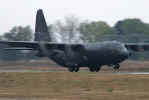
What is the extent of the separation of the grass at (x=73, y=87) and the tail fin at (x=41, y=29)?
53.4 ft

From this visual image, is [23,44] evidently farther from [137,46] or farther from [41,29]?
[137,46]

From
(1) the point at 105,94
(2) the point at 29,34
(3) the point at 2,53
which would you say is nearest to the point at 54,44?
(1) the point at 105,94

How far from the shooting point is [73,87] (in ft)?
122

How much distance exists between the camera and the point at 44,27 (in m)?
60.7

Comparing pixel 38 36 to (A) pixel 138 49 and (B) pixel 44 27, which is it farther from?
(A) pixel 138 49

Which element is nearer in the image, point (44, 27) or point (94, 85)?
point (94, 85)

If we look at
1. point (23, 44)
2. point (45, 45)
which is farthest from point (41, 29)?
point (45, 45)

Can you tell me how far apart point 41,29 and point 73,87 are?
79.1ft

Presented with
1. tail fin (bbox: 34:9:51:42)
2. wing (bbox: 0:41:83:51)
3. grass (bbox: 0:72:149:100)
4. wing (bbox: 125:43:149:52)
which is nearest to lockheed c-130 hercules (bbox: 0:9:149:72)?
wing (bbox: 0:41:83:51)

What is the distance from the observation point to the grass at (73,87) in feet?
105

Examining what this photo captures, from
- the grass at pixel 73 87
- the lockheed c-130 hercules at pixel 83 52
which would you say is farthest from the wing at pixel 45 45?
the grass at pixel 73 87

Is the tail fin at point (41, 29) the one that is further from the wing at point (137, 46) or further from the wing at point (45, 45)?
the wing at point (137, 46)

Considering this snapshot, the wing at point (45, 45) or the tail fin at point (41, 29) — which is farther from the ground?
the tail fin at point (41, 29)

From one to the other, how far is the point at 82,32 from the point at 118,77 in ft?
241
